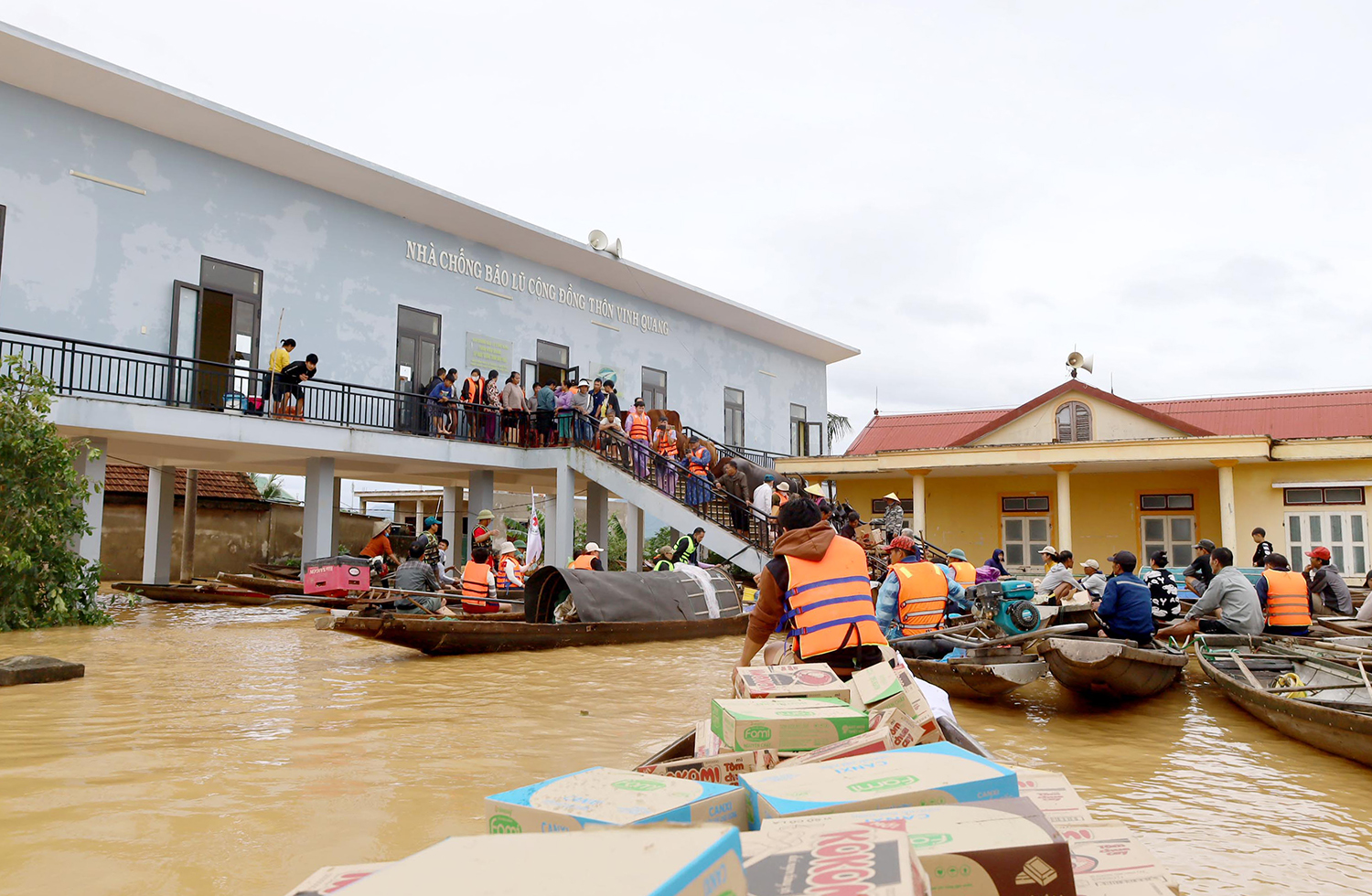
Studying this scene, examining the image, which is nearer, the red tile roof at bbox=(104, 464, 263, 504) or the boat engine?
the boat engine

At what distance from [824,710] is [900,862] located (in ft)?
5.46

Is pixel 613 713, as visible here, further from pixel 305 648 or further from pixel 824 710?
pixel 305 648

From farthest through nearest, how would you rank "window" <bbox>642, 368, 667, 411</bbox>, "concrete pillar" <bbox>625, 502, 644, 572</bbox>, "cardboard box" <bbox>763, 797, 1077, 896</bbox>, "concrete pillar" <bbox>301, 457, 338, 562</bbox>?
"window" <bbox>642, 368, 667, 411</bbox> → "concrete pillar" <bbox>625, 502, 644, 572</bbox> → "concrete pillar" <bbox>301, 457, 338, 562</bbox> → "cardboard box" <bbox>763, 797, 1077, 896</bbox>

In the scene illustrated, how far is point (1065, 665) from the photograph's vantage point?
8148mm

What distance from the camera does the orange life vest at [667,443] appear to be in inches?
811

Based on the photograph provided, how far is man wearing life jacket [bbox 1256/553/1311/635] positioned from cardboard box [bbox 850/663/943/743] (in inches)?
333

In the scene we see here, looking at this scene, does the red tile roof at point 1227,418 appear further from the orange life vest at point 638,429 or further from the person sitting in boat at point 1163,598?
the person sitting in boat at point 1163,598

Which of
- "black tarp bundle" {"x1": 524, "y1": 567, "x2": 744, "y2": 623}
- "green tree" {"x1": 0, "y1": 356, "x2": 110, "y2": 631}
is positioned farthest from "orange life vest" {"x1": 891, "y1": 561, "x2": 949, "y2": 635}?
"green tree" {"x1": 0, "y1": 356, "x2": 110, "y2": 631}

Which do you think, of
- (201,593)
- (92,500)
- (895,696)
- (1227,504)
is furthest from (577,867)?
(1227,504)

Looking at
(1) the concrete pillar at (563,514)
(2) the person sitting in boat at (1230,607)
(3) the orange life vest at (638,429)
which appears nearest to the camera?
(2) the person sitting in boat at (1230,607)

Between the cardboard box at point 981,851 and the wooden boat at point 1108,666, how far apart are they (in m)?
6.41

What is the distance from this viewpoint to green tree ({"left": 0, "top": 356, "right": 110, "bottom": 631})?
11961 mm

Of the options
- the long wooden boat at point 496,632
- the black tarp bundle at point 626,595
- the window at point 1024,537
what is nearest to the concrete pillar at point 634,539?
the black tarp bundle at point 626,595

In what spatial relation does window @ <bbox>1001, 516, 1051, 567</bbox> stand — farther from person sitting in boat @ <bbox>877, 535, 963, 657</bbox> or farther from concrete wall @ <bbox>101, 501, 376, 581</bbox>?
concrete wall @ <bbox>101, 501, 376, 581</bbox>
